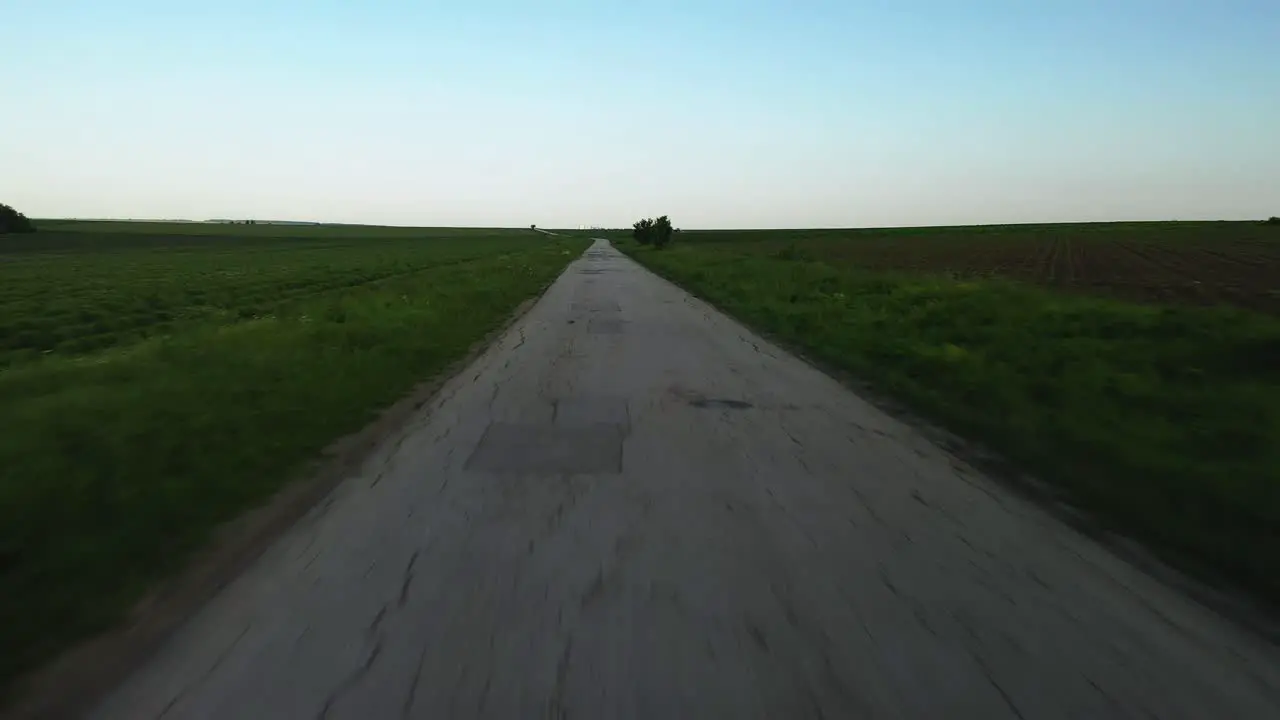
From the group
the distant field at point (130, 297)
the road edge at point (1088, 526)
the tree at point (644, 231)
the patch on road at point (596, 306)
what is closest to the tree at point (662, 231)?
the tree at point (644, 231)

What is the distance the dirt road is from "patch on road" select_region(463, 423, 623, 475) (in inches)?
1.5

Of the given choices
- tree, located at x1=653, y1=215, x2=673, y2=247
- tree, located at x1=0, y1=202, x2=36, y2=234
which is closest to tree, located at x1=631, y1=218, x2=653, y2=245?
tree, located at x1=653, y1=215, x2=673, y2=247

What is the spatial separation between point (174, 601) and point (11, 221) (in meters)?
123

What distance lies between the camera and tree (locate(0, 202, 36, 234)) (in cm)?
10194

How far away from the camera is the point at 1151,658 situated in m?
3.68

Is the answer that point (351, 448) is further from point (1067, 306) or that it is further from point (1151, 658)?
point (1067, 306)

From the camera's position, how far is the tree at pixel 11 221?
101938mm

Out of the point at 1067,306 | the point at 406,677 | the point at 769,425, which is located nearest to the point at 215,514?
the point at 406,677

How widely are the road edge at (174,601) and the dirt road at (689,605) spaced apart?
0.41 ft

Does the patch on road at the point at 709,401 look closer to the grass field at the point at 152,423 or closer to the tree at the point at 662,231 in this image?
the grass field at the point at 152,423

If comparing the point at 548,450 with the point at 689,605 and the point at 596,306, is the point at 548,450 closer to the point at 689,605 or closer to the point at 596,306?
the point at 689,605

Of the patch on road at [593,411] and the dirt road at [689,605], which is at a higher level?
the dirt road at [689,605]

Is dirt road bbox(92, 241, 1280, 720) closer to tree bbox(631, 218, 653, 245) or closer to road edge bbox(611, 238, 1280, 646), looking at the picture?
road edge bbox(611, 238, 1280, 646)

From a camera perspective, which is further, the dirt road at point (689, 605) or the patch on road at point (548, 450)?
the patch on road at point (548, 450)
